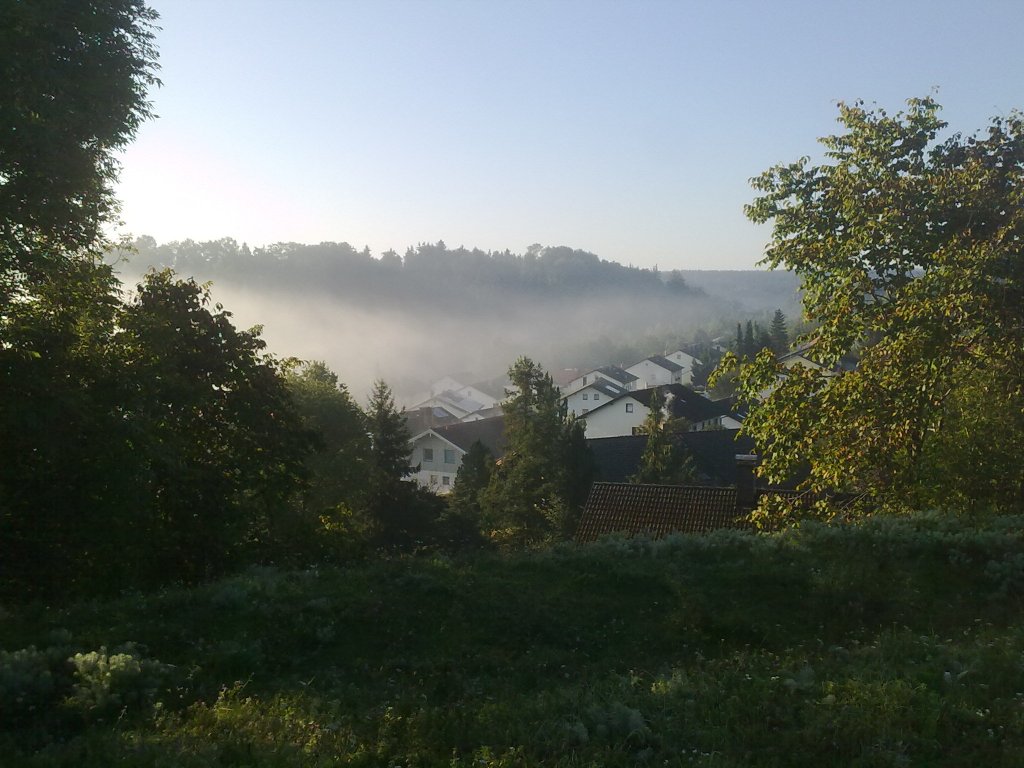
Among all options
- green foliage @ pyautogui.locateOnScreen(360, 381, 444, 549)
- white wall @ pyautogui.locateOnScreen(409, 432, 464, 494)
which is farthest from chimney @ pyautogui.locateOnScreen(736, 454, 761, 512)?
white wall @ pyautogui.locateOnScreen(409, 432, 464, 494)

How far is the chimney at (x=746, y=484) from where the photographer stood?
21.8 metres

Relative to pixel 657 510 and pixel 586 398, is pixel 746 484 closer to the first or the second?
pixel 657 510

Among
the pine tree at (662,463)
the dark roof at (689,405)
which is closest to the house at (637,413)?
the dark roof at (689,405)

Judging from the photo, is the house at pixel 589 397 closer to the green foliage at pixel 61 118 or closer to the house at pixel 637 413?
the house at pixel 637 413

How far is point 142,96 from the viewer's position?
45.1 ft

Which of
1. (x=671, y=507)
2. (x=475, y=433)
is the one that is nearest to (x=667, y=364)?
(x=475, y=433)

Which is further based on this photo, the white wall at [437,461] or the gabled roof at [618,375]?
the gabled roof at [618,375]

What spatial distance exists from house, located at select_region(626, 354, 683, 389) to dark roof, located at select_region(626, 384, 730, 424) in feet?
168

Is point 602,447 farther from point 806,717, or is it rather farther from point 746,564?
point 806,717

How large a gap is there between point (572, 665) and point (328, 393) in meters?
35.1

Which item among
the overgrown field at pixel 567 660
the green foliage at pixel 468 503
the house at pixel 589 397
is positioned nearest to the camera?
the overgrown field at pixel 567 660

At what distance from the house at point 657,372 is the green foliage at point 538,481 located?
8997 centimetres

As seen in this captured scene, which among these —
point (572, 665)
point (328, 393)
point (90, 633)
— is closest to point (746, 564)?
point (572, 665)

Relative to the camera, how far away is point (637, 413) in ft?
234
